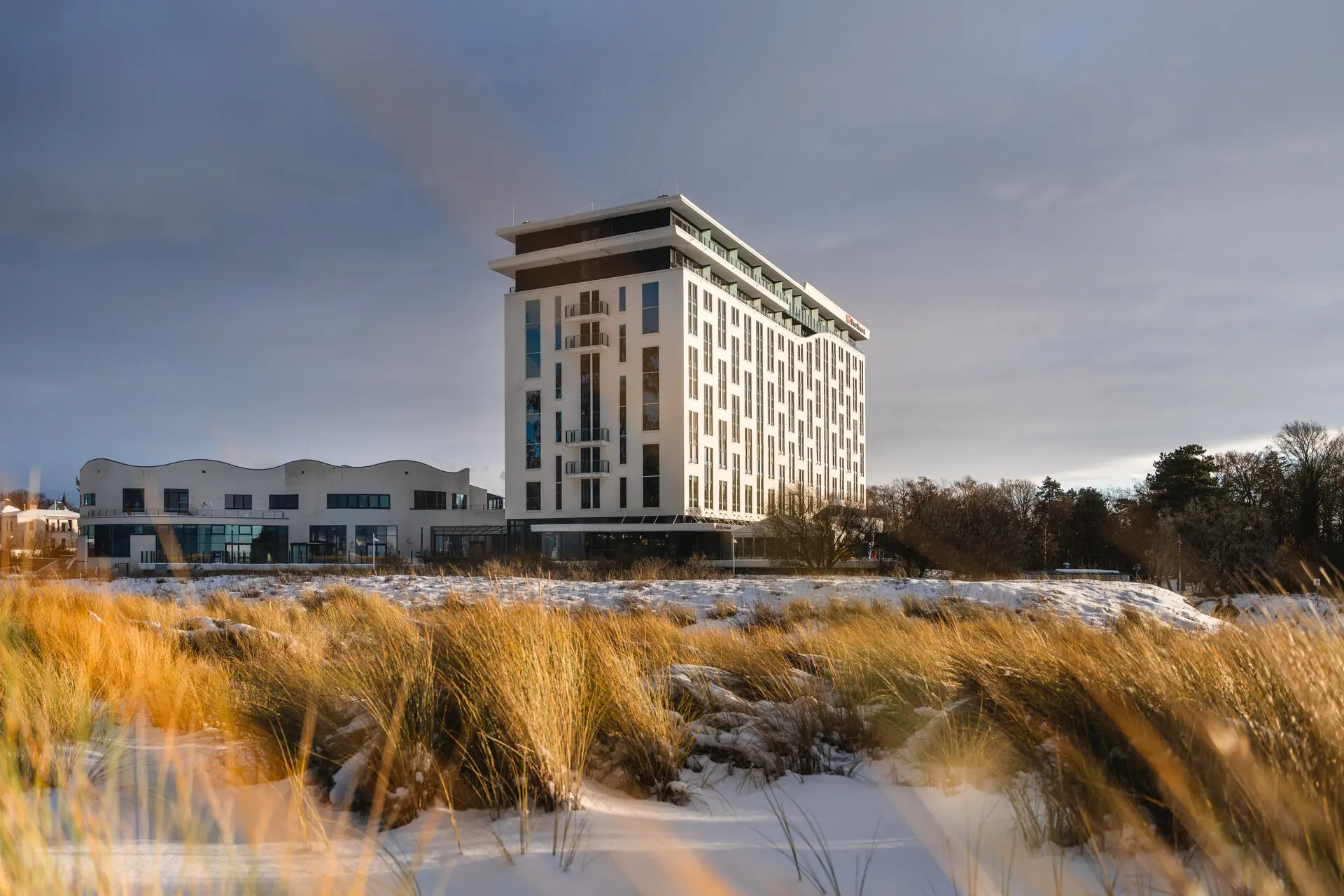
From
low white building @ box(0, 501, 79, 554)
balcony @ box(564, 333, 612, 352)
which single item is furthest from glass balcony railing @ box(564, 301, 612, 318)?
low white building @ box(0, 501, 79, 554)

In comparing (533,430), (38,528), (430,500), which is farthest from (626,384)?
(38,528)

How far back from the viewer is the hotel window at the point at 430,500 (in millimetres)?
63469

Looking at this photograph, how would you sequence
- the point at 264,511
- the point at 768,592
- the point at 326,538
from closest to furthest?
the point at 768,592, the point at 326,538, the point at 264,511

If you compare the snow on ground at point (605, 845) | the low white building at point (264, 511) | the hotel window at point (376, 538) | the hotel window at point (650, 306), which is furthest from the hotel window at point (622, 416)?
the snow on ground at point (605, 845)

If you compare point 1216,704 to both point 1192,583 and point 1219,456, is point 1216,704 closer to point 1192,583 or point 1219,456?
point 1192,583

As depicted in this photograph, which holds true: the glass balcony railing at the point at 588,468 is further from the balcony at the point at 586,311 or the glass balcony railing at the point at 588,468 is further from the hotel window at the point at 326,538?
the hotel window at the point at 326,538

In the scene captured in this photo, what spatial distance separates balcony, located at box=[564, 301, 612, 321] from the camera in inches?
2111

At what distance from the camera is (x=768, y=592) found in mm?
18891

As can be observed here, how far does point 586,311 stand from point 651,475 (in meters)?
11.5

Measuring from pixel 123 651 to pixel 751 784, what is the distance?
19.0 feet

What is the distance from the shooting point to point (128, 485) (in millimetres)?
63094

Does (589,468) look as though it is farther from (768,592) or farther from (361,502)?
(768,592)

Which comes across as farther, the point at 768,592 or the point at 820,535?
the point at 820,535

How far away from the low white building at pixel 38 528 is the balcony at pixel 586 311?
37.7 metres
